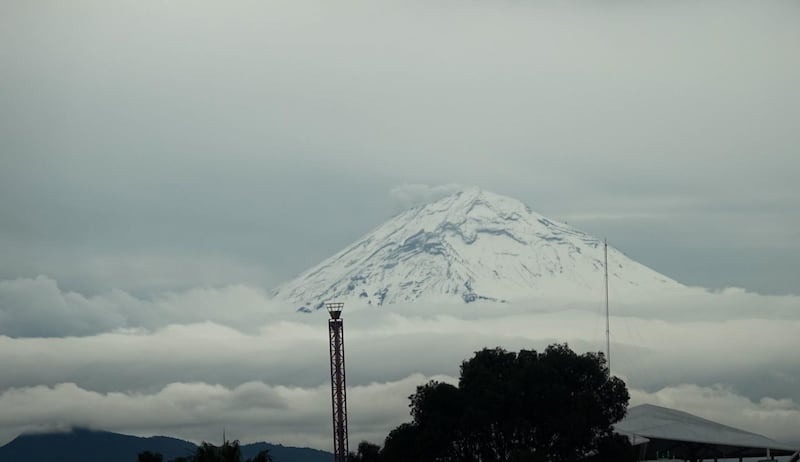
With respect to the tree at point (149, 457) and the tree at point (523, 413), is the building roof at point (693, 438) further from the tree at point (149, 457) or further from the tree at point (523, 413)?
the tree at point (149, 457)

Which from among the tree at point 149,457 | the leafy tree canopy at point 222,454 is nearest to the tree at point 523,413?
the tree at point 149,457

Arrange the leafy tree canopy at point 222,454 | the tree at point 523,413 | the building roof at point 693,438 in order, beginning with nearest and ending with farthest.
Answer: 1. the leafy tree canopy at point 222,454
2. the tree at point 523,413
3. the building roof at point 693,438

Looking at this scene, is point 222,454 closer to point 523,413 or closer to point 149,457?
point 149,457

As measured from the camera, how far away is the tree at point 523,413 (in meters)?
153

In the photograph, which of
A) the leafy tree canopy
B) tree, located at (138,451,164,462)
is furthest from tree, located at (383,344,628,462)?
the leafy tree canopy

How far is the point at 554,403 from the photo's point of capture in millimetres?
153250

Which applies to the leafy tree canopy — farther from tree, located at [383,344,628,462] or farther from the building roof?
the building roof

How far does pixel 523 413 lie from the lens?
154875 millimetres

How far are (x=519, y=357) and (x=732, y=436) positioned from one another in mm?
36273

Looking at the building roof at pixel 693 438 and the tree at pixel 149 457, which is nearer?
the tree at pixel 149 457

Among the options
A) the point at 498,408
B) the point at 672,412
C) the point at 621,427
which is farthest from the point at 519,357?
the point at 672,412

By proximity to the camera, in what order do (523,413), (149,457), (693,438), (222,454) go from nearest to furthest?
(222,454) < (149,457) < (523,413) < (693,438)

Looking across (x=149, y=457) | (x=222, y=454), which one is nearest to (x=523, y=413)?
(x=149, y=457)

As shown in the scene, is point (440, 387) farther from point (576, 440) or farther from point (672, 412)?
point (672, 412)
